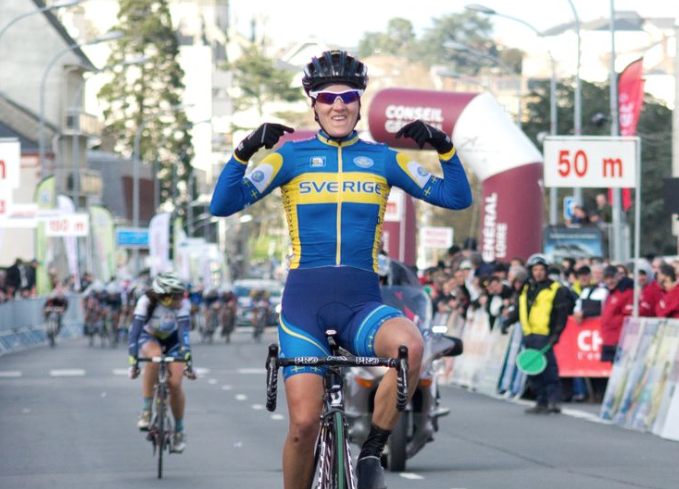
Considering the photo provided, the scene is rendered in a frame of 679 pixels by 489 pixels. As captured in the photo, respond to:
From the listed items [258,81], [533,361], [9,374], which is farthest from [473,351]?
[258,81]

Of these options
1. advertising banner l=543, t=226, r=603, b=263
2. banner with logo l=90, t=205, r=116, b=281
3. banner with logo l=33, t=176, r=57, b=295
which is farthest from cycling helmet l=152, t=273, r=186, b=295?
banner with logo l=90, t=205, r=116, b=281

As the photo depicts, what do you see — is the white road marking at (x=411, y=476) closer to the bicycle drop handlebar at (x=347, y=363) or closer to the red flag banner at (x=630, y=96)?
the bicycle drop handlebar at (x=347, y=363)

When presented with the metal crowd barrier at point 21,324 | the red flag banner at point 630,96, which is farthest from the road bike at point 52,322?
the red flag banner at point 630,96

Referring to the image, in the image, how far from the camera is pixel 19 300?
44312 millimetres

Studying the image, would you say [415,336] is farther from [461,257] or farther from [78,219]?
[78,219]

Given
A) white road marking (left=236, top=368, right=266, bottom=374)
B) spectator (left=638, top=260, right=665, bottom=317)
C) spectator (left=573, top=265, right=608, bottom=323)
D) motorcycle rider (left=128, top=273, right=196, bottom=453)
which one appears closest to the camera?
motorcycle rider (left=128, top=273, right=196, bottom=453)

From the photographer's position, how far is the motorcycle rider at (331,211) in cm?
777

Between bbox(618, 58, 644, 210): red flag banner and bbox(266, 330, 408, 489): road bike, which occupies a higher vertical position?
bbox(618, 58, 644, 210): red flag banner

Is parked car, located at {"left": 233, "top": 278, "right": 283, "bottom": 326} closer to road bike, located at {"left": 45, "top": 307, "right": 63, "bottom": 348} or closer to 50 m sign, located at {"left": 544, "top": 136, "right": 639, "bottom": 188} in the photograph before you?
road bike, located at {"left": 45, "top": 307, "right": 63, "bottom": 348}

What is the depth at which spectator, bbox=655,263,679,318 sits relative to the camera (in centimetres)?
2075

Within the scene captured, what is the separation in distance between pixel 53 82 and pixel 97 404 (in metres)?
73.6

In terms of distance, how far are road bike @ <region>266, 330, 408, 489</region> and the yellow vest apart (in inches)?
589

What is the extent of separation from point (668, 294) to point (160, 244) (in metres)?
45.4

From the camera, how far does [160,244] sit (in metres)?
65.2
